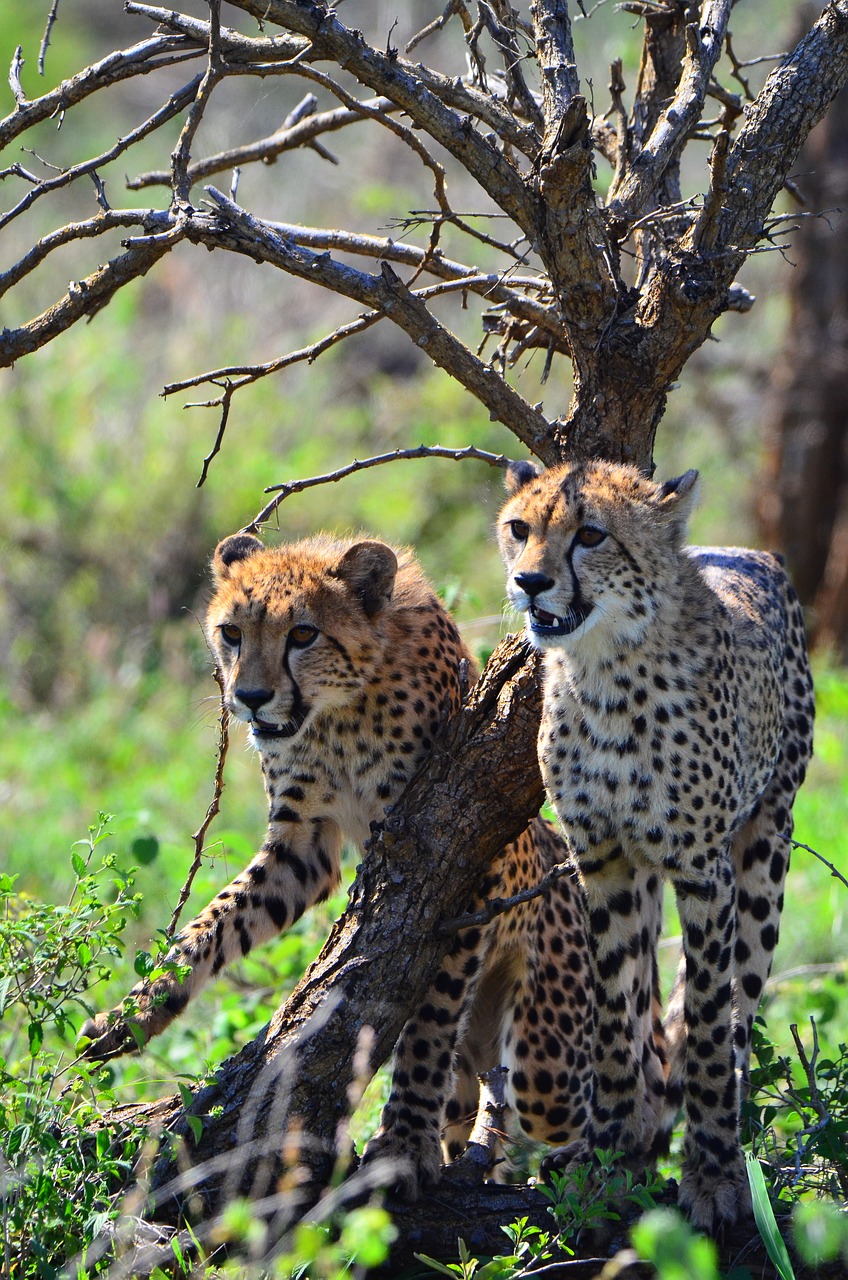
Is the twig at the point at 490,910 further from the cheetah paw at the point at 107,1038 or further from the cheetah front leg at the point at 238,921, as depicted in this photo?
the cheetah paw at the point at 107,1038

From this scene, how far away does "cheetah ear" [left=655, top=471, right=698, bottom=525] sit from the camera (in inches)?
141

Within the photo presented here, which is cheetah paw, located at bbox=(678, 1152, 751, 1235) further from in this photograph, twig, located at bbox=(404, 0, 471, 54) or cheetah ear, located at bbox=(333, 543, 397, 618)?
twig, located at bbox=(404, 0, 471, 54)

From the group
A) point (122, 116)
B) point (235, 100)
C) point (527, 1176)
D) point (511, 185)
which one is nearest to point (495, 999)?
point (527, 1176)

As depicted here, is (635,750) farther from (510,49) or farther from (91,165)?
(91,165)

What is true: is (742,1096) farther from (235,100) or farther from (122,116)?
(122,116)

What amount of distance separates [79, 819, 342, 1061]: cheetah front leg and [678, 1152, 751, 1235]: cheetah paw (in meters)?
1.26

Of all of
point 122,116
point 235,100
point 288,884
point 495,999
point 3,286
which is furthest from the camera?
point 122,116

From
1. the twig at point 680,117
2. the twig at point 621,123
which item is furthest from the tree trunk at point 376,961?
the twig at point 621,123

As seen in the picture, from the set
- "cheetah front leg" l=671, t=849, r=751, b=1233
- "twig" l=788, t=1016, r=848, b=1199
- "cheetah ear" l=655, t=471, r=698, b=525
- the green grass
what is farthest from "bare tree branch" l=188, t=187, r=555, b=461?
"twig" l=788, t=1016, r=848, b=1199

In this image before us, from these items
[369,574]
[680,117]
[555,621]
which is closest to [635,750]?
[555,621]

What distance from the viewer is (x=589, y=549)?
342 cm

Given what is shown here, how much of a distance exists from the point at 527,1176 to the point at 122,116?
69.9 ft

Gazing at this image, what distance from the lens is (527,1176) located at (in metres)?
4.10

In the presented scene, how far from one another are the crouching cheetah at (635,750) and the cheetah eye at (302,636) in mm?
658
